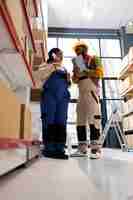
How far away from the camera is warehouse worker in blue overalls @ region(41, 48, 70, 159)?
8.14 feet

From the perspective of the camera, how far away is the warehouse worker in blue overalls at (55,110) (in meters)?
2.48

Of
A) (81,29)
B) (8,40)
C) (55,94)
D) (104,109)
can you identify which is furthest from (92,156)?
(81,29)

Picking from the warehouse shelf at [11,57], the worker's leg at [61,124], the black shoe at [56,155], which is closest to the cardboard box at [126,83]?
the worker's leg at [61,124]

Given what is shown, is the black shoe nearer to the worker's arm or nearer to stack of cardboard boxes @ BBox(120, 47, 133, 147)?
the worker's arm

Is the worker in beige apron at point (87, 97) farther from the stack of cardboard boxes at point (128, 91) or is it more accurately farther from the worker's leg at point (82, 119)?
the stack of cardboard boxes at point (128, 91)

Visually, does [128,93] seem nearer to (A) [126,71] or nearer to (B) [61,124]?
(A) [126,71]

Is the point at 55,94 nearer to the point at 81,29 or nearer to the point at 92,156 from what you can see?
the point at 92,156

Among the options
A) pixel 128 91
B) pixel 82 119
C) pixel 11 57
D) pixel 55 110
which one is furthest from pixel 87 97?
pixel 128 91

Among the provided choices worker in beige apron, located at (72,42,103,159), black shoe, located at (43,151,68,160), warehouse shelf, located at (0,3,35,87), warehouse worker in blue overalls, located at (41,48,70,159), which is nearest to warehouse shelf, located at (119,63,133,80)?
worker in beige apron, located at (72,42,103,159)

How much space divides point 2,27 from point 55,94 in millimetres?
1447

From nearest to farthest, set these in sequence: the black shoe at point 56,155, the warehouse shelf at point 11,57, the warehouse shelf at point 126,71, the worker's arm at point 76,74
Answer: the warehouse shelf at point 11,57 < the black shoe at point 56,155 < the worker's arm at point 76,74 < the warehouse shelf at point 126,71

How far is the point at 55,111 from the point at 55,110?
12 millimetres

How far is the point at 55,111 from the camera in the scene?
2.55 meters

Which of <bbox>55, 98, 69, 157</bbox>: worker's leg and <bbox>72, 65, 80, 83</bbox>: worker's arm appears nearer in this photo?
<bbox>55, 98, 69, 157</bbox>: worker's leg
